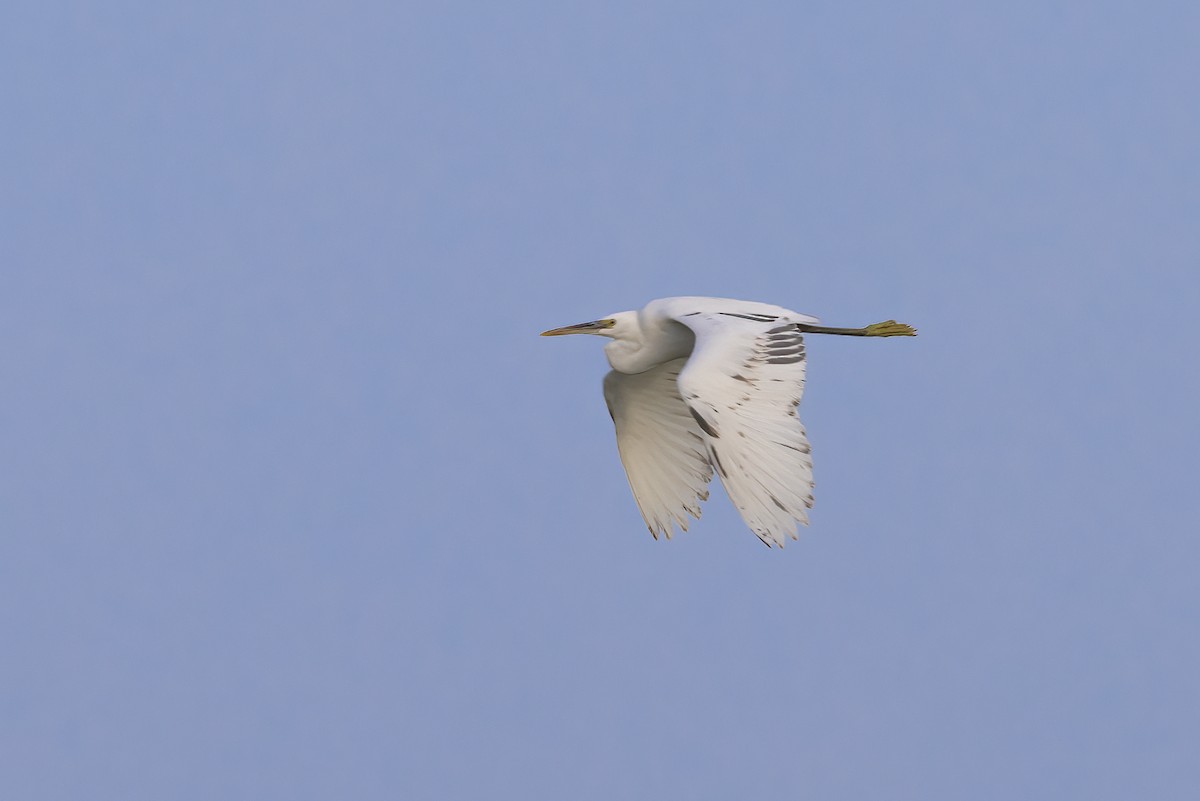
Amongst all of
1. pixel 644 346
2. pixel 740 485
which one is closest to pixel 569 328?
pixel 644 346

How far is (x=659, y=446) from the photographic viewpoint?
40.7 feet

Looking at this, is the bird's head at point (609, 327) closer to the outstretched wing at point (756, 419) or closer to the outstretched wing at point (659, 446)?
the outstretched wing at point (659, 446)

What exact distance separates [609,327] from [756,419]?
2.75m

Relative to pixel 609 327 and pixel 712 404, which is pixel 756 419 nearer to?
pixel 712 404

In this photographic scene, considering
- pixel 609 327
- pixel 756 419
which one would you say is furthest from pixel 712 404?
pixel 609 327

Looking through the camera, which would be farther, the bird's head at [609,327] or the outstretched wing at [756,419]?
the bird's head at [609,327]

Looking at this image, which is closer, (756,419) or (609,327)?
(756,419)

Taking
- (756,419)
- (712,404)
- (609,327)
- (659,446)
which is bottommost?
(659,446)

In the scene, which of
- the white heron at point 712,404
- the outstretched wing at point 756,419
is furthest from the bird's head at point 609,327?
the outstretched wing at point 756,419

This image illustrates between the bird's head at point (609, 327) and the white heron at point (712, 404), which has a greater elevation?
the bird's head at point (609, 327)

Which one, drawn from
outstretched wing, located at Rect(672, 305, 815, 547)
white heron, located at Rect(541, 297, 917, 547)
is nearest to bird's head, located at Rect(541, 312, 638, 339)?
white heron, located at Rect(541, 297, 917, 547)

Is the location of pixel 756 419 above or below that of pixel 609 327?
below

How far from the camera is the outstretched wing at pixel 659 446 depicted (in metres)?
12.1

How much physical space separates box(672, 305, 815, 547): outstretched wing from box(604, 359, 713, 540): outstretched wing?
1776 millimetres
